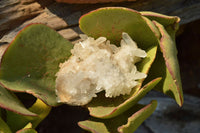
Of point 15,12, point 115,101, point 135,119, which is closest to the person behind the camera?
point 135,119

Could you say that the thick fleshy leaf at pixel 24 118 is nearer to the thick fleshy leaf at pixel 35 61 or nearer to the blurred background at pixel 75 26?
the thick fleshy leaf at pixel 35 61

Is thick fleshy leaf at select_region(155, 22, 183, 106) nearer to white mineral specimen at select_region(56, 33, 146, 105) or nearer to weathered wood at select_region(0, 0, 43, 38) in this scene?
white mineral specimen at select_region(56, 33, 146, 105)

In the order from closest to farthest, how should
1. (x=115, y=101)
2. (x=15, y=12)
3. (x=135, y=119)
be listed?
(x=135, y=119)
(x=115, y=101)
(x=15, y=12)

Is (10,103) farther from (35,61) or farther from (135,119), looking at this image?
(135,119)

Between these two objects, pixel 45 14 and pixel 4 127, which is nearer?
pixel 4 127

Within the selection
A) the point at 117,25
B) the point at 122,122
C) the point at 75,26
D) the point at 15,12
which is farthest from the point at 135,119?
the point at 15,12

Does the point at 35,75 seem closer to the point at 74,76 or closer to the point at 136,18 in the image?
the point at 74,76

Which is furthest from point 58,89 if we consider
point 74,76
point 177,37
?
point 177,37

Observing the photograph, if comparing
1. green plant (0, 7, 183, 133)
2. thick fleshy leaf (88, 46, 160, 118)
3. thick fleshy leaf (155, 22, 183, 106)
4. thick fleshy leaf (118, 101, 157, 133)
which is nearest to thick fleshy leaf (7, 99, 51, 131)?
green plant (0, 7, 183, 133)
